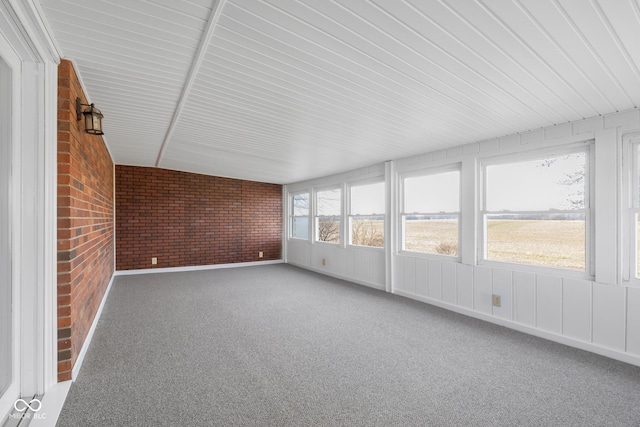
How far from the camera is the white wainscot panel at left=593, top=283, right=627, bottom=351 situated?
2646 millimetres

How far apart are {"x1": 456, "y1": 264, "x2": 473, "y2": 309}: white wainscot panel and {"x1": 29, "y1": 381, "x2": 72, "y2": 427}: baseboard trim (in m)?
3.97

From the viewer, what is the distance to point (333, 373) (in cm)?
232

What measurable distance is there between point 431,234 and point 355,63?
3127mm

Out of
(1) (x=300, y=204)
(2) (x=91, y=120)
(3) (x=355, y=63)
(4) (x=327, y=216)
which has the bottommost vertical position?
(4) (x=327, y=216)

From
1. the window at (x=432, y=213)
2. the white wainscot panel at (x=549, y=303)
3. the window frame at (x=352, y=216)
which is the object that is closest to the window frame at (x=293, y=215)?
the window frame at (x=352, y=216)

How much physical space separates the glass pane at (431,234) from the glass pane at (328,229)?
6.54 feet

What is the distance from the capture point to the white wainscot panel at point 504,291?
11.1 ft

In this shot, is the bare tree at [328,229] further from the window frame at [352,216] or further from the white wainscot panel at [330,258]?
the window frame at [352,216]

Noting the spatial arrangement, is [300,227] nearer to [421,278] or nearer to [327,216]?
[327,216]

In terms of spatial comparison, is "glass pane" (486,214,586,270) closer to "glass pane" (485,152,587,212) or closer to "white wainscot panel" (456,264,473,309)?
"glass pane" (485,152,587,212)

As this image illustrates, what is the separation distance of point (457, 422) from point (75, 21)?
3.20 meters

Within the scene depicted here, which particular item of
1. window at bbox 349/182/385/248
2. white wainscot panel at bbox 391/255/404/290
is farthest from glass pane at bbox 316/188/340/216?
white wainscot panel at bbox 391/255/404/290

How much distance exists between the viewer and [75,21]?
1.71 m

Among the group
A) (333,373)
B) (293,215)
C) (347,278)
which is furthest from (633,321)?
(293,215)
